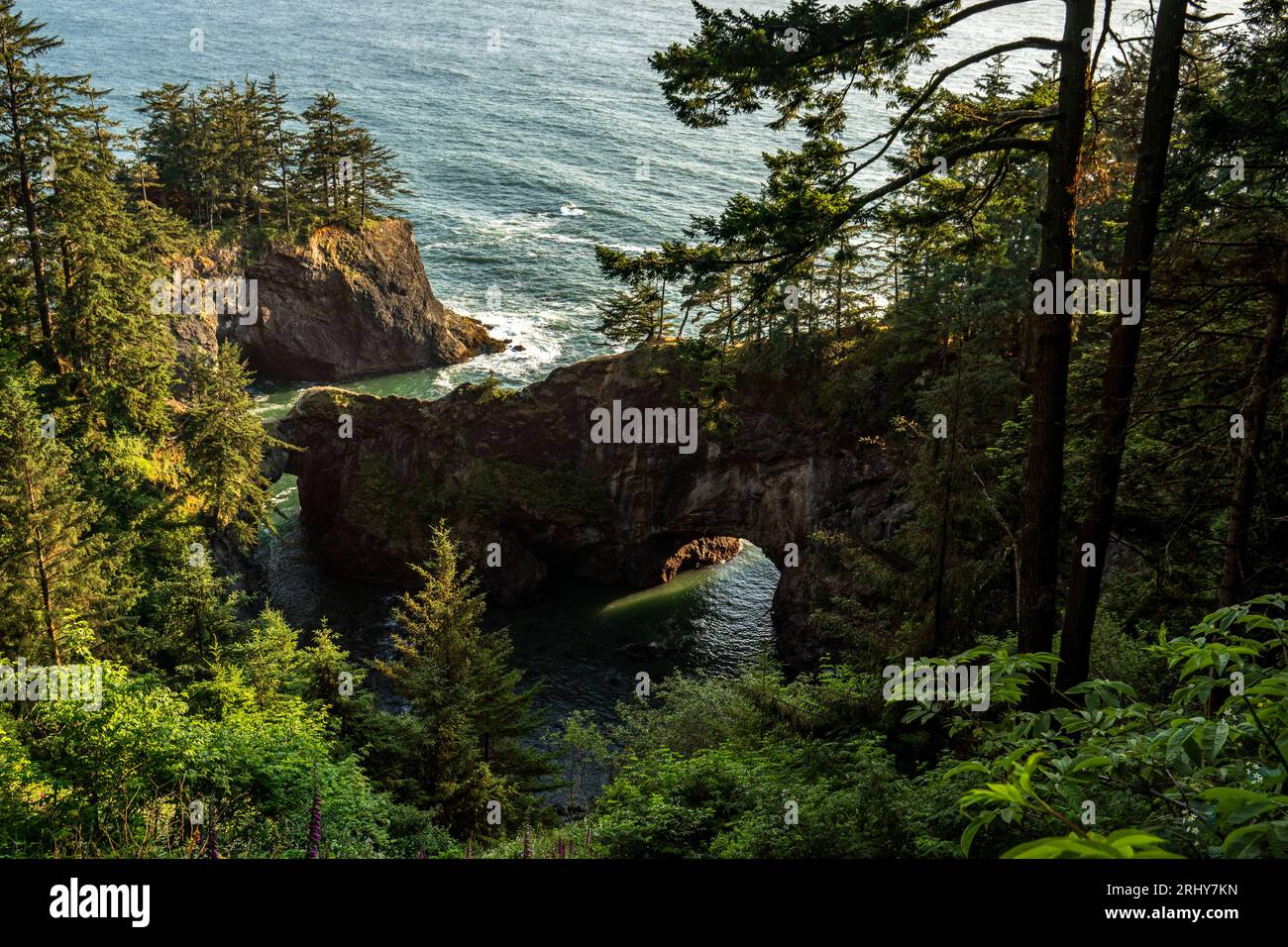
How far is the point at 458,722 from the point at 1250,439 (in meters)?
18.1

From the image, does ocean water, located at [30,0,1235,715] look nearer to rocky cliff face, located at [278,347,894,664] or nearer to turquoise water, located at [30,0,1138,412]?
turquoise water, located at [30,0,1138,412]

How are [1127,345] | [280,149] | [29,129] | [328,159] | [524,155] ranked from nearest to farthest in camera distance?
[1127,345], [29,129], [280,149], [328,159], [524,155]

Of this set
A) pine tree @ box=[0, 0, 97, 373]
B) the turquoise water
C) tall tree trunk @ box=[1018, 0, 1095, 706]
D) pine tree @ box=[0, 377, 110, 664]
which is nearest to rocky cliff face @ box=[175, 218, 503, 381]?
the turquoise water

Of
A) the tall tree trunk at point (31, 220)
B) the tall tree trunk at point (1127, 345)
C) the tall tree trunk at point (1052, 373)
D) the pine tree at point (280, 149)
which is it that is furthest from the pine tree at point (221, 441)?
the tall tree trunk at point (1127, 345)

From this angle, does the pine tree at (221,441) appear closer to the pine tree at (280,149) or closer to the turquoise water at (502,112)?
the turquoise water at (502,112)

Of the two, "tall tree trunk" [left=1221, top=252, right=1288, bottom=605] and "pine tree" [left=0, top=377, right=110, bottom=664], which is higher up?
"tall tree trunk" [left=1221, top=252, right=1288, bottom=605]

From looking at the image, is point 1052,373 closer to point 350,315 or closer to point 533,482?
point 533,482

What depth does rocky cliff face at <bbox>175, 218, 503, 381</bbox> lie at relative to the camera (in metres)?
64.8

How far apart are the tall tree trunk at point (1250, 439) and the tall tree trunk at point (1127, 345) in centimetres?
171

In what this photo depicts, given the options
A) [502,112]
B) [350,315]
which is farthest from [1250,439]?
[502,112]

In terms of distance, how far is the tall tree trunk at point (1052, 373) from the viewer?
8.88 meters

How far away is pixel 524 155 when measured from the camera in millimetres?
101125

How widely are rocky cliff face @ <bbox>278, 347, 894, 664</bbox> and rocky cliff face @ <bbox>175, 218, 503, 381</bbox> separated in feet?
64.8

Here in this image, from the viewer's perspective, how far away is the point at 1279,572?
12398mm
